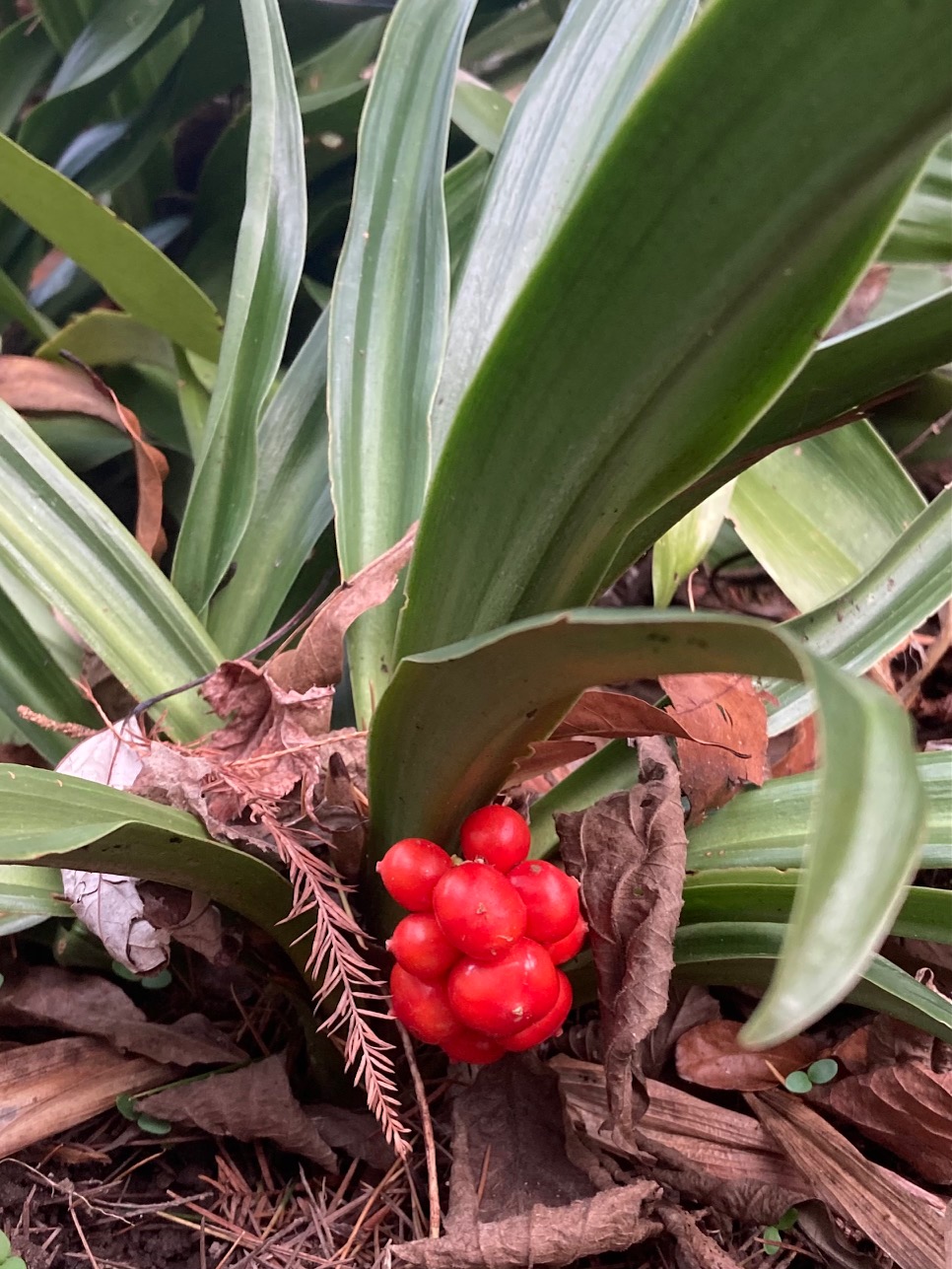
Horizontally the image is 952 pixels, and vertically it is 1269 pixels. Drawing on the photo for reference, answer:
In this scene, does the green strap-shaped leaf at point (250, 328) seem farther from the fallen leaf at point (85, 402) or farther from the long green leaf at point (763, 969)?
the long green leaf at point (763, 969)

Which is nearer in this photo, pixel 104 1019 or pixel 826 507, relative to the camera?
pixel 104 1019

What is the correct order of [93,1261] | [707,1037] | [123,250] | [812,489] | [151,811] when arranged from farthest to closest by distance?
[812,489], [123,250], [707,1037], [93,1261], [151,811]

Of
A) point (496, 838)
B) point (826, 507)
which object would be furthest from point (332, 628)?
point (826, 507)

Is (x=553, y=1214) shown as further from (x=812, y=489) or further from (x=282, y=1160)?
(x=812, y=489)

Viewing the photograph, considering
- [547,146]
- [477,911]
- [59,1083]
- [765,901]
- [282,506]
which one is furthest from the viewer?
[282,506]

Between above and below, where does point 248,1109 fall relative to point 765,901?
below

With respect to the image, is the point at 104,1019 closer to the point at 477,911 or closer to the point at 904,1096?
the point at 477,911

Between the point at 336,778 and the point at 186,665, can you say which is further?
the point at 186,665

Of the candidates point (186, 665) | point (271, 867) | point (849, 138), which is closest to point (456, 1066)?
point (271, 867)
